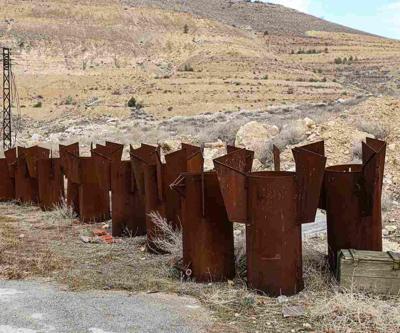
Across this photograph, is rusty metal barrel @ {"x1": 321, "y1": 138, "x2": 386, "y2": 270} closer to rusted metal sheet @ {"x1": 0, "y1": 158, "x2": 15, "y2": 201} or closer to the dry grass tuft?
the dry grass tuft

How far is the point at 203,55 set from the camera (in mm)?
68062

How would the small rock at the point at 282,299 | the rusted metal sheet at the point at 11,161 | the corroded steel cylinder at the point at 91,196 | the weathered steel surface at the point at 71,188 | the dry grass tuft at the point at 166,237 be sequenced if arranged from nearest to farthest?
1. the small rock at the point at 282,299
2. the dry grass tuft at the point at 166,237
3. the corroded steel cylinder at the point at 91,196
4. the weathered steel surface at the point at 71,188
5. the rusted metal sheet at the point at 11,161

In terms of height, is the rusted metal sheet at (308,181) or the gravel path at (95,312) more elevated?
the rusted metal sheet at (308,181)

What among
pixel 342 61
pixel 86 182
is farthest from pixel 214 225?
pixel 342 61

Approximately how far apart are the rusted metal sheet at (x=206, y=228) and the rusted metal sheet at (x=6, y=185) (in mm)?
6686

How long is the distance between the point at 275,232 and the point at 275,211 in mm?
194

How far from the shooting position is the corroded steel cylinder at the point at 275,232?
5.14m

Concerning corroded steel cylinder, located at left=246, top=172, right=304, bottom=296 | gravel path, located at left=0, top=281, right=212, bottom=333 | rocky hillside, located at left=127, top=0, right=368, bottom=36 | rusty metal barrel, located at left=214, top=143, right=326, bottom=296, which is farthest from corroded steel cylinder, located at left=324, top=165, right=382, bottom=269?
rocky hillside, located at left=127, top=0, right=368, bottom=36

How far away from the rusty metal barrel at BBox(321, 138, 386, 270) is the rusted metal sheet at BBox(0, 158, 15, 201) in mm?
7506

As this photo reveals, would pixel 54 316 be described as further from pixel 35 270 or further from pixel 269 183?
pixel 269 183

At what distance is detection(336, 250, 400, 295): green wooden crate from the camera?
16.8ft

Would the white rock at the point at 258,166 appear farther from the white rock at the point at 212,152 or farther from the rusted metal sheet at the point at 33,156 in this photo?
the rusted metal sheet at the point at 33,156

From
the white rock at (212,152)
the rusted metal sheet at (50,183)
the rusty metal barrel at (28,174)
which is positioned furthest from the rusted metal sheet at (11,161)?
the white rock at (212,152)

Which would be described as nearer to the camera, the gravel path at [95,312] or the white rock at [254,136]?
the gravel path at [95,312]
